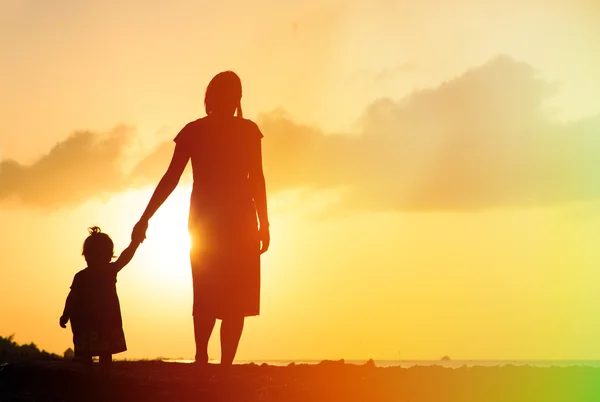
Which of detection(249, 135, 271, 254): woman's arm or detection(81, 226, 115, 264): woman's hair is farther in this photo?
detection(249, 135, 271, 254): woman's arm

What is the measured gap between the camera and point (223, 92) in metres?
10.1

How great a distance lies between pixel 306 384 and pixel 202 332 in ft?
5.05

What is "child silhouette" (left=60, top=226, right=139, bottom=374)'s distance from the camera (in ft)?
31.9

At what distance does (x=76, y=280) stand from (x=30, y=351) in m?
9.10

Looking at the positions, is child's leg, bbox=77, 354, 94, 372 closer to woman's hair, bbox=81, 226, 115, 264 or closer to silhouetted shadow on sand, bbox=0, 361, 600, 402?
silhouetted shadow on sand, bbox=0, 361, 600, 402

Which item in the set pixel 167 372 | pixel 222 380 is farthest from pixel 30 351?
pixel 222 380

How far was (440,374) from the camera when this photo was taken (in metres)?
13.0

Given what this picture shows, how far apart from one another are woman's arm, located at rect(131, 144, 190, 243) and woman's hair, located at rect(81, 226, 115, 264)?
1.28 ft

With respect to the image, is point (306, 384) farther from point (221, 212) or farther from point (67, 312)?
point (67, 312)

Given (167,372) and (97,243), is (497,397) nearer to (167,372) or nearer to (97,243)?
(167,372)

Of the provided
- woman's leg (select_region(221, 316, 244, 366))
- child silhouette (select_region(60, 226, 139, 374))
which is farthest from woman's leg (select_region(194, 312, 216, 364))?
child silhouette (select_region(60, 226, 139, 374))

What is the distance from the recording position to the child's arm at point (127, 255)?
10086mm

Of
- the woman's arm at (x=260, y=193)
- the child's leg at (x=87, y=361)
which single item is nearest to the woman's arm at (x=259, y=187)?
the woman's arm at (x=260, y=193)

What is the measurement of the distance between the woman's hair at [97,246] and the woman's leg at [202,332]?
1.23 meters
